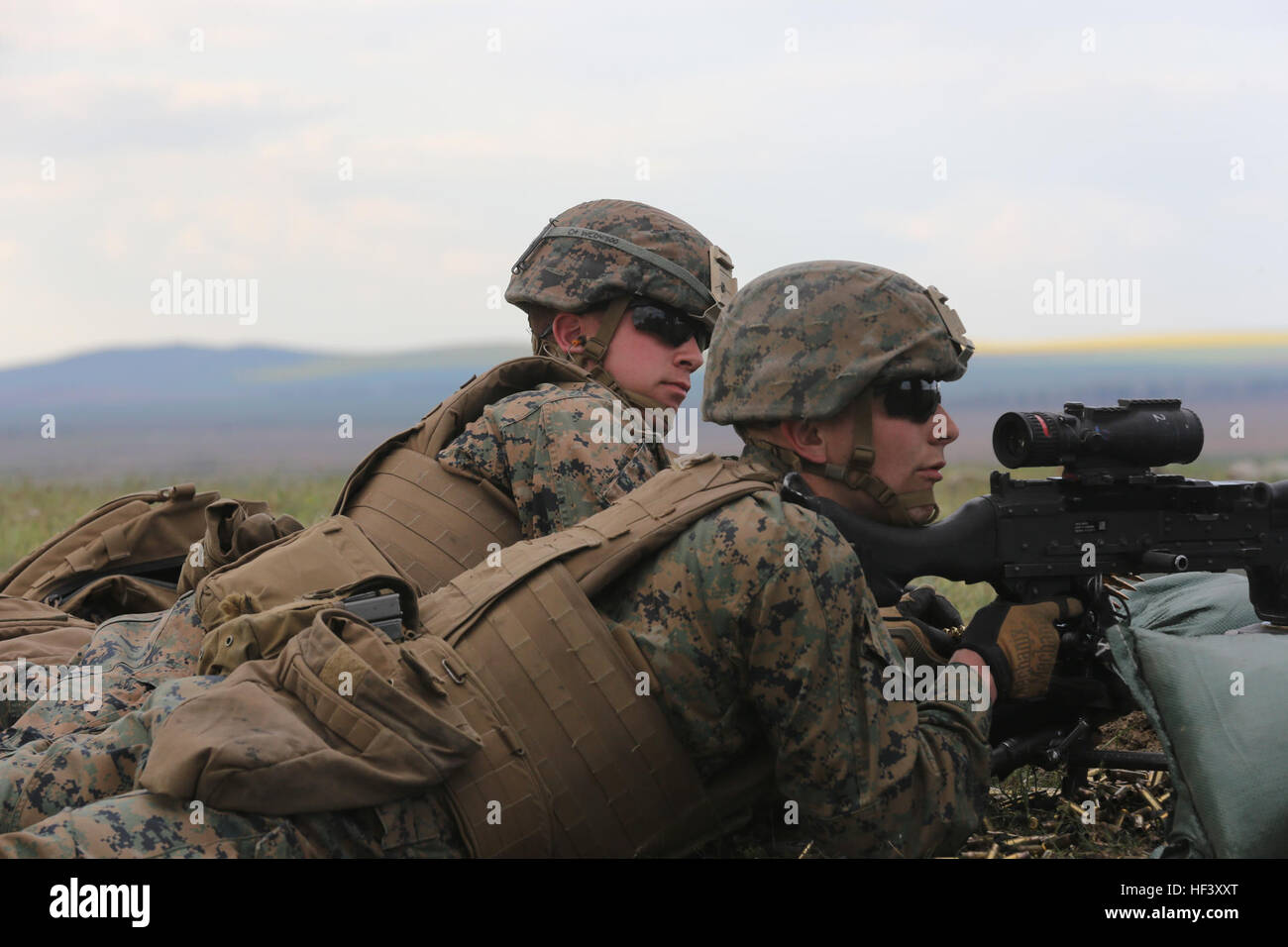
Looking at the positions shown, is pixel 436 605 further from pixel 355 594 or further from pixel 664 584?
pixel 664 584

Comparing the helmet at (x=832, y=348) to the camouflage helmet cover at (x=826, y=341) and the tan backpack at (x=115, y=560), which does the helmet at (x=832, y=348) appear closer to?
the camouflage helmet cover at (x=826, y=341)

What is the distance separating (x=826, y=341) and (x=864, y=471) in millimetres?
Answer: 361

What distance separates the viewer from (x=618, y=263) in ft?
17.8

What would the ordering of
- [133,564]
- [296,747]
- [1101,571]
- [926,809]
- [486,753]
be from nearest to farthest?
[296,747] → [486,753] → [926,809] → [1101,571] → [133,564]

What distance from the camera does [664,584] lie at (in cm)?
341

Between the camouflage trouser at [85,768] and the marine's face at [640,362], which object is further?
the marine's face at [640,362]

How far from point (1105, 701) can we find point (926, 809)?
1.11 metres

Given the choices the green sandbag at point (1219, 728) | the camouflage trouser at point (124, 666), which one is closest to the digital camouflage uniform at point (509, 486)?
the camouflage trouser at point (124, 666)

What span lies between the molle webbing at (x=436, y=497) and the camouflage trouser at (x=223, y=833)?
1413mm

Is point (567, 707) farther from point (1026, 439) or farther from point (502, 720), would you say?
point (1026, 439)

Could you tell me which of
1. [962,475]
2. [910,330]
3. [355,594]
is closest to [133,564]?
[355,594]

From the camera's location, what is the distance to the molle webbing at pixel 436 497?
4.62 metres

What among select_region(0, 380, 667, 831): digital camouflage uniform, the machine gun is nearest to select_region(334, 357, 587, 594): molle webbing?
select_region(0, 380, 667, 831): digital camouflage uniform

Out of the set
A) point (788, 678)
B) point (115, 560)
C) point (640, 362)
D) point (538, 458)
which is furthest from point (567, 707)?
point (115, 560)
